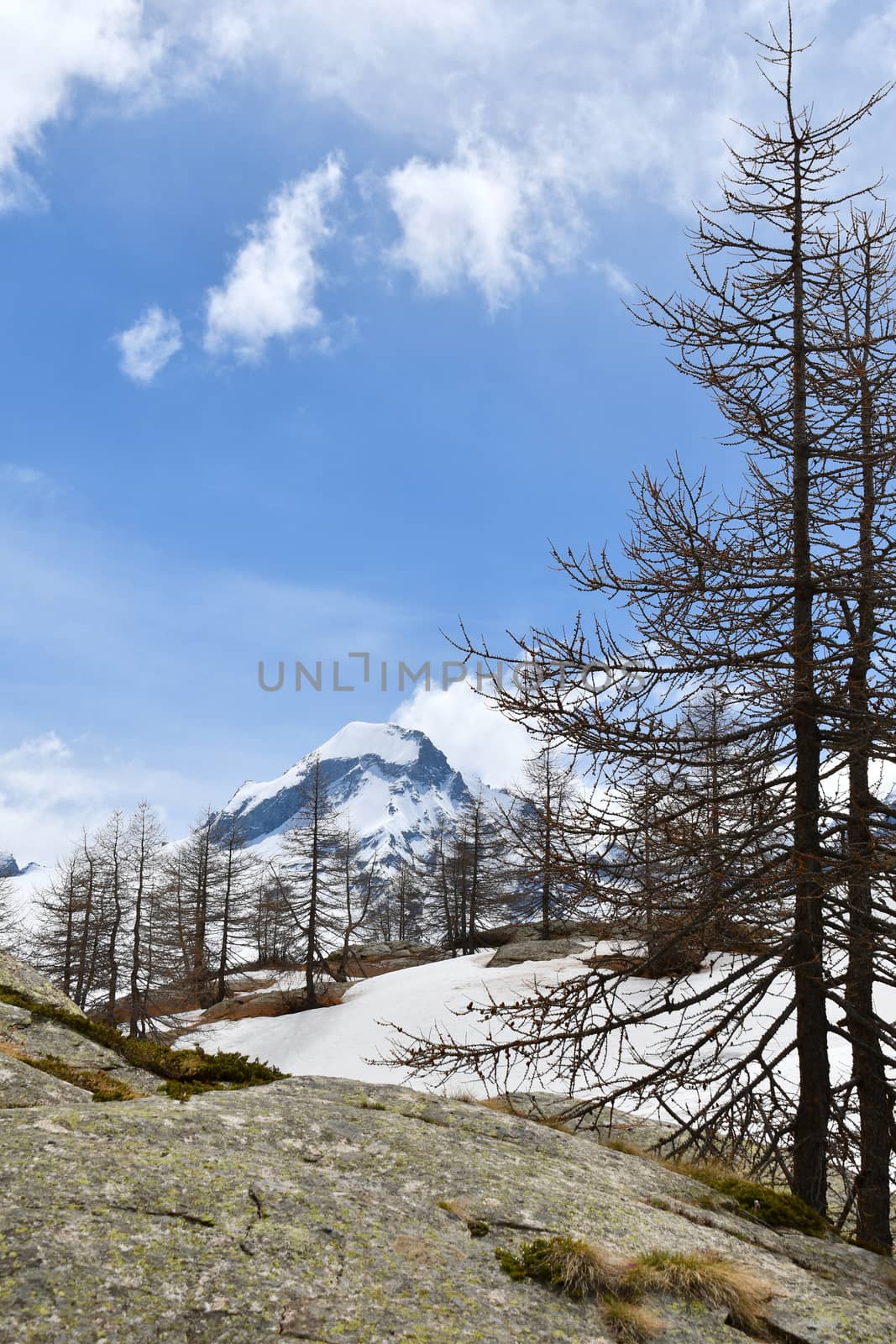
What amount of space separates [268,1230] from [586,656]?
4.76 metres

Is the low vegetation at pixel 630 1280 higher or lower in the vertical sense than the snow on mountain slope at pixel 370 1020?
higher

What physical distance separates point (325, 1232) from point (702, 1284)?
5.95ft

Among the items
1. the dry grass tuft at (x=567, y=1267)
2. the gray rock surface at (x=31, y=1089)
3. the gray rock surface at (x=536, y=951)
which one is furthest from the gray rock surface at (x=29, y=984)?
the gray rock surface at (x=536, y=951)

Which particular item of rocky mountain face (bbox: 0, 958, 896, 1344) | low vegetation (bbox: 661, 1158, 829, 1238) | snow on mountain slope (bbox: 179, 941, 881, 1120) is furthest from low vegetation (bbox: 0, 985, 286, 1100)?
snow on mountain slope (bbox: 179, 941, 881, 1120)

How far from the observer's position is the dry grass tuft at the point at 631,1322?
331 centimetres

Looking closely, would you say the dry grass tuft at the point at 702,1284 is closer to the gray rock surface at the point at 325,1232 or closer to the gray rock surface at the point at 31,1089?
the gray rock surface at the point at 325,1232

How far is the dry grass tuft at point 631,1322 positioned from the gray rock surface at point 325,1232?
7cm

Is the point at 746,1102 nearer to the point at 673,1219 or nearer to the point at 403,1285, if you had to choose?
the point at 673,1219

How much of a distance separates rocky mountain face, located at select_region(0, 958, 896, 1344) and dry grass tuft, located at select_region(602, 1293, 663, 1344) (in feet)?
0.05

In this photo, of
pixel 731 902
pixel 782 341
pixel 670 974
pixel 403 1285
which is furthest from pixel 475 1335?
pixel 782 341

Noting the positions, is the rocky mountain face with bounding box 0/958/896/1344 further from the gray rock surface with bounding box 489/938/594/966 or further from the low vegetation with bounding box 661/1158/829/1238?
the gray rock surface with bounding box 489/938/594/966

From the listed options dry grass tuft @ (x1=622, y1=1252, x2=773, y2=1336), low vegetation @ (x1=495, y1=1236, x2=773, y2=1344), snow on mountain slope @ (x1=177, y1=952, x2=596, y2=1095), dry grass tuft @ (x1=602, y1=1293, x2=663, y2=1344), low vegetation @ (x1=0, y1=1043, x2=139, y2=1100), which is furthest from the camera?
snow on mountain slope @ (x1=177, y1=952, x2=596, y2=1095)

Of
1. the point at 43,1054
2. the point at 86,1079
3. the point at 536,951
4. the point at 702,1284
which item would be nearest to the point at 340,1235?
the point at 702,1284

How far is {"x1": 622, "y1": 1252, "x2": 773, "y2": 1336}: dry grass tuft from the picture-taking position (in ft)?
12.1
